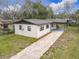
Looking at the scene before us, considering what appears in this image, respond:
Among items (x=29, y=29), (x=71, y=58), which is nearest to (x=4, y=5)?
(x=29, y=29)

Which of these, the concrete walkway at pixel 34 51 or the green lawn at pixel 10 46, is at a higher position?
the green lawn at pixel 10 46

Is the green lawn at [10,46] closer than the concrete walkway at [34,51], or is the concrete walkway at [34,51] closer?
the concrete walkway at [34,51]

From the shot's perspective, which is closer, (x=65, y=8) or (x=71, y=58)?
(x=71, y=58)

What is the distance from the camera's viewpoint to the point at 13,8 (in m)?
39.2

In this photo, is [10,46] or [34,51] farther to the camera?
[10,46]

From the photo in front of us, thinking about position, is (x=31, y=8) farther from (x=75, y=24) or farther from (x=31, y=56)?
(x=31, y=56)

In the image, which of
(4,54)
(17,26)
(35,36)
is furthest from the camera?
Answer: (17,26)

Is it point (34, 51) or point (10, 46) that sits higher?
point (10, 46)

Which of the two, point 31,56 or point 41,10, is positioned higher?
point 41,10

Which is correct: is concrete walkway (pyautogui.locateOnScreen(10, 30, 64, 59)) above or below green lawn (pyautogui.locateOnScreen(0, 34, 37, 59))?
below

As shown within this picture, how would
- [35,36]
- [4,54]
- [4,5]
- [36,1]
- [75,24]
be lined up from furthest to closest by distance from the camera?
[36,1] → [75,24] → [4,5] → [35,36] → [4,54]

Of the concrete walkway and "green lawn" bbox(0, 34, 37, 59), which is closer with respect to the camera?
the concrete walkway

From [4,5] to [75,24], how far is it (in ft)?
80.7

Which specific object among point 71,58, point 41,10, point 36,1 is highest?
point 36,1
